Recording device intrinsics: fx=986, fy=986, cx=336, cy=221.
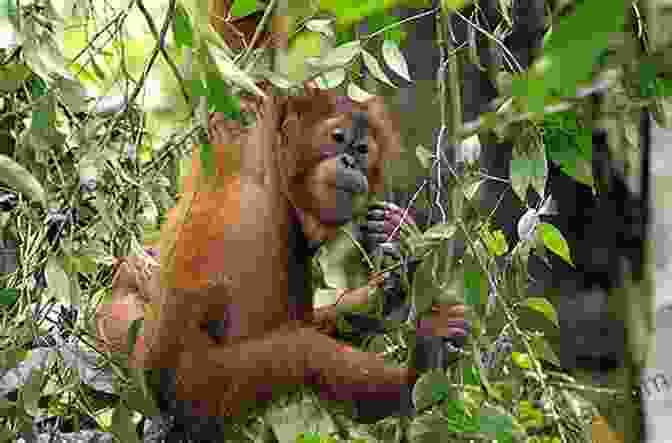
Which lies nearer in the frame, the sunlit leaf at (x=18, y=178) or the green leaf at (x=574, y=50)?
the green leaf at (x=574, y=50)

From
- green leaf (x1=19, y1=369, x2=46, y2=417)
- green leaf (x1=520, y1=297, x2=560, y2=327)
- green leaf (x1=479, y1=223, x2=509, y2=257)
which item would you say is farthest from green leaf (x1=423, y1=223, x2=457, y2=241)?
green leaf (x1=19, y1=369, x2=46, y2=417)

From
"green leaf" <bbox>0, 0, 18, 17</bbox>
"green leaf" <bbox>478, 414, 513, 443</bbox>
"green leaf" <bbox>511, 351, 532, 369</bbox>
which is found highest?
"green leaf" <bbox>0, 0, 18, 17</bbox>

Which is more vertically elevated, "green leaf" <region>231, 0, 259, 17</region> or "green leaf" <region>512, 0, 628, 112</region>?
"green leaf" <region>231, 0, 259, 17</region>

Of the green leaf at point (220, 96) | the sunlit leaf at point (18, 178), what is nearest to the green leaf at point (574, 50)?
the green leaf at point (220, 96)

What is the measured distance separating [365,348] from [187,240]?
0.49 meters

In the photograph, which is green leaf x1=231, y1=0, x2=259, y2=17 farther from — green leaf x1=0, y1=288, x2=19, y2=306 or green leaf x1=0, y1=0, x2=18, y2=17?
green leaf x1=0, y1=288, x2=19, y2=306

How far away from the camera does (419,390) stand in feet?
4.91

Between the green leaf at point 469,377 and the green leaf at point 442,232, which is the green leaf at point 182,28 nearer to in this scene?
the green leaf at point 442,232

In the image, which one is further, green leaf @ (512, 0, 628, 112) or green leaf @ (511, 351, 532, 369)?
green leaf @ (511, 351, 532, 369)

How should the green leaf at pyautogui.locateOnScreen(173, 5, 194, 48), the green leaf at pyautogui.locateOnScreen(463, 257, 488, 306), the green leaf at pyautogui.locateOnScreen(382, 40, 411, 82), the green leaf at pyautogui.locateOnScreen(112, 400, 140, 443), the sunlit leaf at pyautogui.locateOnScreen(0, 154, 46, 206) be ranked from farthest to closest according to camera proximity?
the green leaf at pyautogui.locateOnScreen(382, 40, 411, 82) < the green leaf at pyautogui.locateOnScreen(112, 400, 140, 443) < the green leaf at pyautogui.locateOnScreen(463, 257, 488, 306) < the sunlit leaf at pyautogui.locateOnScreen(0, 154, 46, 206) < the green leaf at pyautogui.locateOnScreen(173, 5, 194, 48)

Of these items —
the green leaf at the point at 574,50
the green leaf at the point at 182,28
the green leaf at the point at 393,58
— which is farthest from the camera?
the green leaf at the point at 393,58

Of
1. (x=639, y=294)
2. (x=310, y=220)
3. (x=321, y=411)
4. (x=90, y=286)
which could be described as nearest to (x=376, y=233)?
(x=310, y=220)

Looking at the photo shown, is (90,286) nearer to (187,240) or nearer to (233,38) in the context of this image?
(187,240)

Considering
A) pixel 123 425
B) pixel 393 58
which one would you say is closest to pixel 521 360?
pixel 393 58
